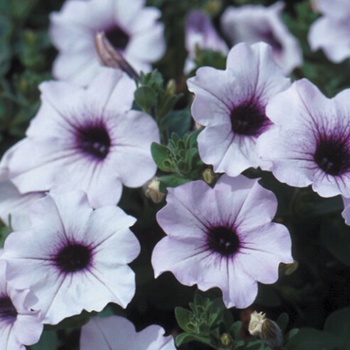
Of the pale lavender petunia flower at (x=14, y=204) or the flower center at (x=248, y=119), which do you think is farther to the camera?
the pale lavender petunia flower at (x=14, y=204)

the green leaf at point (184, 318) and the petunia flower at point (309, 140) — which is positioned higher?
the petunia flower at point (309, 140)

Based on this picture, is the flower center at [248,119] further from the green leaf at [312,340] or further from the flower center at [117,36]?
the flower center at [117,36]

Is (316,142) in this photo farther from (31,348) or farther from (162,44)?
(162,44)

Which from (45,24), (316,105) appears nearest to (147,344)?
(316,105)

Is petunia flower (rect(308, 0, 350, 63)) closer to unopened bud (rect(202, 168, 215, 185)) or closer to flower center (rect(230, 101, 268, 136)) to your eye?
flower center (rect(230, 101, 268, 136))

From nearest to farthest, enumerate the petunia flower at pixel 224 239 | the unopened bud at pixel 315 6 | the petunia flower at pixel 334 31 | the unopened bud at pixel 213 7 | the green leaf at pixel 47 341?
1. the petunia flower at pixel 224 239
2. the green leaf at pixel 47 341
3. the petunia flower at pixel 334 31
4. the unopened bud at pixel 315 6
5. the unopened bud at pixel 213 7

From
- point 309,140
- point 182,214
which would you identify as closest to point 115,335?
point 182,214

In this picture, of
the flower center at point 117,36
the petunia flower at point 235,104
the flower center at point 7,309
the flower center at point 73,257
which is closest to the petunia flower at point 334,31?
the flower center at point 117,36

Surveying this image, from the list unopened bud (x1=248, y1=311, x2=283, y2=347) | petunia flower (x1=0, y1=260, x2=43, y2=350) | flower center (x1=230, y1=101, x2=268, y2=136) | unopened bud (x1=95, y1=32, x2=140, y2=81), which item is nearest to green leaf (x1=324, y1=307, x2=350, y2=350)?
unopened bud (x1=248, y1=311, x2=283, y2=347)
